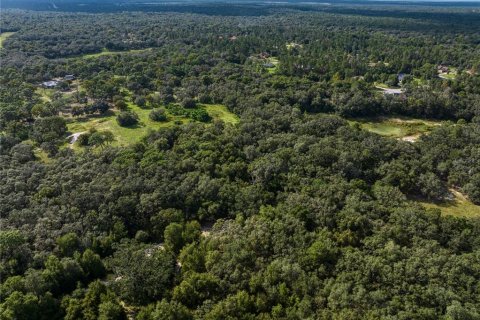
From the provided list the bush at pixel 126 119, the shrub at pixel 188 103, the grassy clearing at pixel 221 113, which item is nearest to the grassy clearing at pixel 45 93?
the bush at pixel 126 119

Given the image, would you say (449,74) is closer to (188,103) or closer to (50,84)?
(188,103)

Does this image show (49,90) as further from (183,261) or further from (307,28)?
(307,28)

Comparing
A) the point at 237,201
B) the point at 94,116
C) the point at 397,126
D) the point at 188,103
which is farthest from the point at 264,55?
the point at 237,201

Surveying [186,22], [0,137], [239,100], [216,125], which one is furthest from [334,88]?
[186,22]

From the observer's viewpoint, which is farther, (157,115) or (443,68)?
(443,68)

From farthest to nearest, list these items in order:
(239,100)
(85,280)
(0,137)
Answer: (239,100), (0,137), (85,280)

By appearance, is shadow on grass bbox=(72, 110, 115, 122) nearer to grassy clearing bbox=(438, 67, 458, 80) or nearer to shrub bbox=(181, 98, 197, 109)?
shrub bbox=(181, 98, 197, 109)

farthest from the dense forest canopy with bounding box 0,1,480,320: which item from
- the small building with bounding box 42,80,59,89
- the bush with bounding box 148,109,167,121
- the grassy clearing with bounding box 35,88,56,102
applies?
the grassy clearing with bounding box 35,88,56,102
